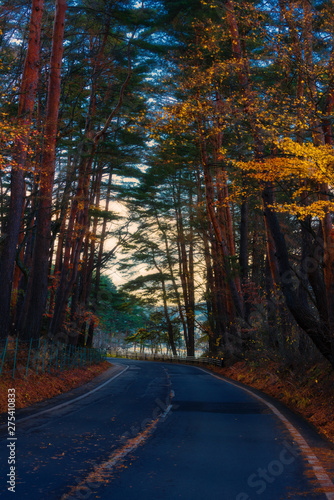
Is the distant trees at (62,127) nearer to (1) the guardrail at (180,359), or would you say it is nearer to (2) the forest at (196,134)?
(2) the forest at (196,134)

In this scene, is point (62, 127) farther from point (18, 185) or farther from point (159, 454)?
point (159, 454)

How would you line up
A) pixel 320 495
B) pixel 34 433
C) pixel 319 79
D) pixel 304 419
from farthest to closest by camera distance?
1. pixel 319 79
2. pixel 304 419
3. pixel 34 433
4. pixel 320 495

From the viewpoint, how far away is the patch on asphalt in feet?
40.5

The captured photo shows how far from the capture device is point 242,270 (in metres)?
26.3

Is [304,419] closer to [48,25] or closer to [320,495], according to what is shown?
[320,495]

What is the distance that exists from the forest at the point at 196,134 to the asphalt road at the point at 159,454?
3.99m

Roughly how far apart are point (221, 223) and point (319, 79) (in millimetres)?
18183

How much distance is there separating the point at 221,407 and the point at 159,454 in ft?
20.9

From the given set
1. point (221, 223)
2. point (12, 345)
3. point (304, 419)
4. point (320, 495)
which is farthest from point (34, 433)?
point (221, 223)

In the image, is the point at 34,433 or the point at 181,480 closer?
the point at 181,480

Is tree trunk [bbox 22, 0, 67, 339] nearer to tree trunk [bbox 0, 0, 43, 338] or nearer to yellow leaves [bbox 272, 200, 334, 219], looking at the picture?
tree trunk [bbox 0, 0, 43, 338]

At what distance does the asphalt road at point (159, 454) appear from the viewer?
5285mm

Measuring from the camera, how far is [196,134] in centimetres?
1872

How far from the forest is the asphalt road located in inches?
157
